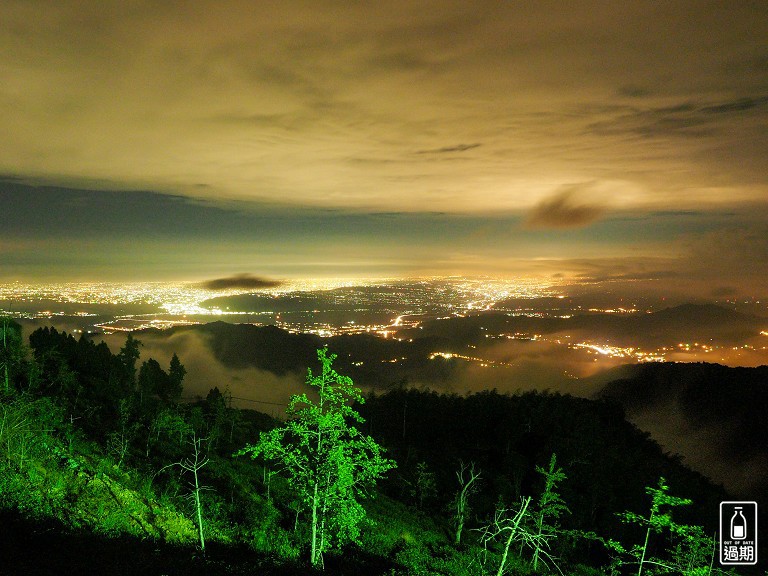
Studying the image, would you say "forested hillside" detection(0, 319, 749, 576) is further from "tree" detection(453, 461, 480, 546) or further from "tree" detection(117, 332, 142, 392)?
"tree" detection(117, 332, 142, 392)

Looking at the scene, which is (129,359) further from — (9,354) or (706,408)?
(706,408)

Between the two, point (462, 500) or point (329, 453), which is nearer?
point (329, 453)

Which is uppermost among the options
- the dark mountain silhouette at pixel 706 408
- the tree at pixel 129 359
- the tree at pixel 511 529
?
the tree at pixel 511 529

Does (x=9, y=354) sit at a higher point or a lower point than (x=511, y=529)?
higher

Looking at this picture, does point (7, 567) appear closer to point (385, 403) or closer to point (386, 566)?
point (386, 566)

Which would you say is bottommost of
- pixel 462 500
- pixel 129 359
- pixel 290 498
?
pixel 290 498

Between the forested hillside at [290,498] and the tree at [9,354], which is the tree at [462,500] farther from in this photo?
the tree at [9,354]

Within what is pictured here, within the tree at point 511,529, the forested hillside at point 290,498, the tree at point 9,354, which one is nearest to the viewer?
the tree at point 511,529

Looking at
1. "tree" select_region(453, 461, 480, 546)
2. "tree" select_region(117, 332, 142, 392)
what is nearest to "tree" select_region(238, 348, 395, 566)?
"tree" select_region(453, 461, 480, 546)

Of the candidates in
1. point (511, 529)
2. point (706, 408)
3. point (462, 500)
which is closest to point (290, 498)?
point (462, 500)

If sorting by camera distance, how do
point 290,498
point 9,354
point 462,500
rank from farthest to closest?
1. point 9,354
2. point 290,498
3. point 462,500

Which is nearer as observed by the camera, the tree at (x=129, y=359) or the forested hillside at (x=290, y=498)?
the forested hillside at (x=290, y=498)

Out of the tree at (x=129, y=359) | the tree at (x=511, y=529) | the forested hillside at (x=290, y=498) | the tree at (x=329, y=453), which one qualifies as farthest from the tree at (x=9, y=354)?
the tree at (x=511, y=529)
